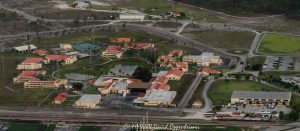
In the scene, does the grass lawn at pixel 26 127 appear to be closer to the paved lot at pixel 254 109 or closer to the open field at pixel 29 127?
the open field at pixel 29 127

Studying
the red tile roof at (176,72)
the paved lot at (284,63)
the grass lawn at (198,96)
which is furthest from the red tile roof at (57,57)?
the paved lot at (284,63)

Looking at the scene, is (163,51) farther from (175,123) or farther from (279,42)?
(175,123)

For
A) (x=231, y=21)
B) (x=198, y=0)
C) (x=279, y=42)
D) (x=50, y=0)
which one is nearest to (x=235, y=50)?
(x=279, y=42)

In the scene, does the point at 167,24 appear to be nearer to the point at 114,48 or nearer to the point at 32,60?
the point at 114,48

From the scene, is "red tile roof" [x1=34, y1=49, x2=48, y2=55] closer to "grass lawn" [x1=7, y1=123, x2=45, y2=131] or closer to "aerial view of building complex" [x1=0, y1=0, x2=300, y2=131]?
"aerial view of building complex" [x1=0, y1=0, x2=300, y2=131]

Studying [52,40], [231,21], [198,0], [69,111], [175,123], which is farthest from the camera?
[198,0]

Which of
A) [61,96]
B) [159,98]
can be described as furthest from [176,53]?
[61,96]

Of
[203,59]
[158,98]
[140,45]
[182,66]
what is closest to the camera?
[158,98]
